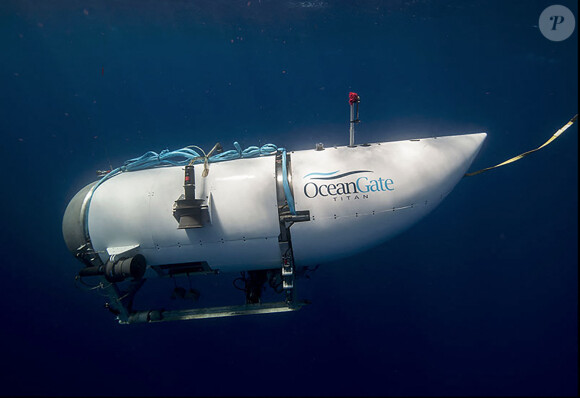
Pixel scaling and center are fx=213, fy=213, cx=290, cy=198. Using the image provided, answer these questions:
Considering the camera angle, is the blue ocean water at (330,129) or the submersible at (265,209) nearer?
the submersible at (265,209)

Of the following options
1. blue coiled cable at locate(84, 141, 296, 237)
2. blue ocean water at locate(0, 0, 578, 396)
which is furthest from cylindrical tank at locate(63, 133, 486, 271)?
blue ocean water at locate(0, 0, 578, 396)

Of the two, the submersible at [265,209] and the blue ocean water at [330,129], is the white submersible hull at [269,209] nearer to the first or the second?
the submersible at [265,209]

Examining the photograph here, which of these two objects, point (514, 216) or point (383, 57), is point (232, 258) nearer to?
point (383, 57)

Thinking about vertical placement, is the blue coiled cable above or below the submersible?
above

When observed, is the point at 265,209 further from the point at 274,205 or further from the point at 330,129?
the point at 330,129

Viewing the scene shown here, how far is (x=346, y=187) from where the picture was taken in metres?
2.11

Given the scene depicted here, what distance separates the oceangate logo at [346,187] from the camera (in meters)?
2.10

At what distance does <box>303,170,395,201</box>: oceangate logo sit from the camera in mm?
2098

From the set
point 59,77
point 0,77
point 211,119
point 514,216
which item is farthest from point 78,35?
point 514,216

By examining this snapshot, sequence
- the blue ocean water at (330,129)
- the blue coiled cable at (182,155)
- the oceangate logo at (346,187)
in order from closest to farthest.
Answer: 1. the oceangate logo at (346,187)
2. the blue coiled cable at (182,155)
3. the blue ocean water at (330,129)

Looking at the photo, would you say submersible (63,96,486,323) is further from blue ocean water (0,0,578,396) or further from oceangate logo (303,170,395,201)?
blue ocean water (0,0,578,396)

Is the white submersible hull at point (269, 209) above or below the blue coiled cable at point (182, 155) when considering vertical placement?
below

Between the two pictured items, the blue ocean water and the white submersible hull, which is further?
the blue ocean water

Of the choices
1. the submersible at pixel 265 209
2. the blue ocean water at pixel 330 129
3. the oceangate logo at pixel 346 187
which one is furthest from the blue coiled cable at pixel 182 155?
the blue ocean water at pixel 330 129
